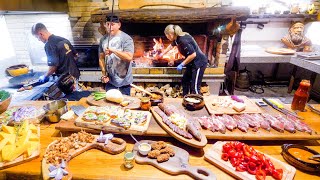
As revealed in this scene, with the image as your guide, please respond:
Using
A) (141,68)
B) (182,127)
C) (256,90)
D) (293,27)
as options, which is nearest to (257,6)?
(293,27)

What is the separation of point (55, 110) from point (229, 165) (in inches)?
81.4

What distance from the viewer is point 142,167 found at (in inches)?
70.9

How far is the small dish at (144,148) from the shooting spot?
1875 mm

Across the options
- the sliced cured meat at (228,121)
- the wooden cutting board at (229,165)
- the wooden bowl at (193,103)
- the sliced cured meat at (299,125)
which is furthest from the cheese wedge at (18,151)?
the sliced cured meat at (299,125)

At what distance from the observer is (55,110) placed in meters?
2.46

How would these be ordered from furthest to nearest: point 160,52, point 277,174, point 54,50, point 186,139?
point 160,52
point 54,50
point 186,139
point 277,174

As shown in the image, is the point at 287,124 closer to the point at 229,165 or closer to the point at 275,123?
the point at 275,123

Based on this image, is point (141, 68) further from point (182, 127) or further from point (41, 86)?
point (182, 127)

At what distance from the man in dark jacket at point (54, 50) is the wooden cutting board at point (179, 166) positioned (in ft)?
11.1

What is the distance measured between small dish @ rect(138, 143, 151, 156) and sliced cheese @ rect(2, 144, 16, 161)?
117cm

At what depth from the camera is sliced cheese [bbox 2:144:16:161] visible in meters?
1.79

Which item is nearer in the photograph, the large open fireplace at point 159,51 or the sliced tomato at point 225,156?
the sliced tomato at point 225,156

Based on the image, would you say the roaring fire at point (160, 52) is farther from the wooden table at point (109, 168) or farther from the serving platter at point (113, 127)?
the wooden table at point (109, 168)

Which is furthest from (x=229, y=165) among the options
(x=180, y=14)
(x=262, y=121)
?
(x=180, y=14)
